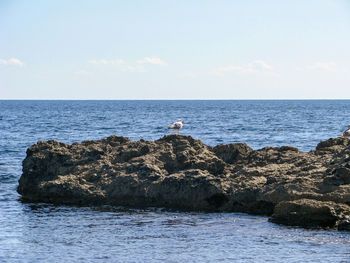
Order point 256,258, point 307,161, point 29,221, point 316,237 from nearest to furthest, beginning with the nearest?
point 256,258, point 316,237, point 29,221, point 307,161

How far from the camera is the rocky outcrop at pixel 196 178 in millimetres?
13125

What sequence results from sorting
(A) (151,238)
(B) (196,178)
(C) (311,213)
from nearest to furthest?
(A) (151,238) < (C) (311,213) < (B) (196,178)

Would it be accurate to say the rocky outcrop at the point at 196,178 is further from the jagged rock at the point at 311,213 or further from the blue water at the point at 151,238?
the blue water at the point at 151,238

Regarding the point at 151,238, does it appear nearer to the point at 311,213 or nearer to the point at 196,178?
the point at 196,178

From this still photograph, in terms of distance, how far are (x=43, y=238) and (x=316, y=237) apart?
20.2 feet

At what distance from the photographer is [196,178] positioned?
1464 centimetres

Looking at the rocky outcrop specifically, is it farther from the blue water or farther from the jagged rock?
the blue water

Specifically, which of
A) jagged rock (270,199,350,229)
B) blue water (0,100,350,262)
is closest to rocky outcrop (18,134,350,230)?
jagged rock (270,199,350,229)

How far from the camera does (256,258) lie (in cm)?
1032

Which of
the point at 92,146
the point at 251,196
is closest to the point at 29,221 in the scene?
the point at 92,146

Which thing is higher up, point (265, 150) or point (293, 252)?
point (265, 150)

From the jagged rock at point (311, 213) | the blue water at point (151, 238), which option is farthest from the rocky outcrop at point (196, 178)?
the blue water at point (151, 238)

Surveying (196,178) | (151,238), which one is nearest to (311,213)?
(196,178)

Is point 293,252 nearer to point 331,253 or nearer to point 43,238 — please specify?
point 331,253
